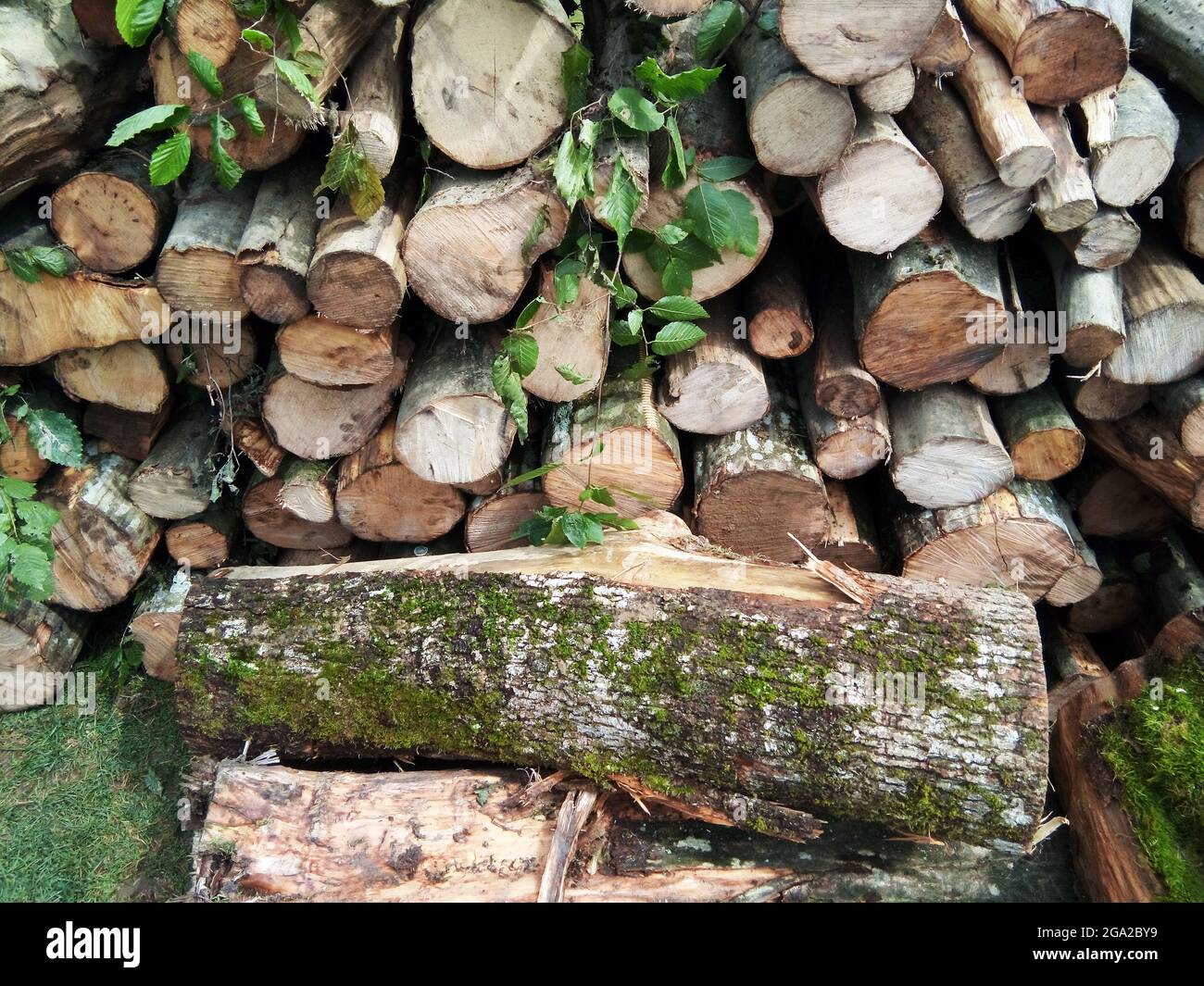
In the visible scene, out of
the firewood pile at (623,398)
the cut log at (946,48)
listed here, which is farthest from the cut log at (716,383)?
the cut log at (946,48)

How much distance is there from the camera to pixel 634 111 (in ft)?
9.55

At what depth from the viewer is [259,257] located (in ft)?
9.88

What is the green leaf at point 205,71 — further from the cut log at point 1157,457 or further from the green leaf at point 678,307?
the cut log at point 1157,457

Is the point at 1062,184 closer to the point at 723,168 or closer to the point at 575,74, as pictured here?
the point at 723,168

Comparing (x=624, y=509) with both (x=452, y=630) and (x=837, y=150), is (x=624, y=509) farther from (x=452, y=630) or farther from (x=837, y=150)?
(x=837, y=150)

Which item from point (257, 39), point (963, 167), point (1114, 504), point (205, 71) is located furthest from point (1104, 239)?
point (205, 71)

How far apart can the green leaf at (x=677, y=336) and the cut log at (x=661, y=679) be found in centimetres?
68

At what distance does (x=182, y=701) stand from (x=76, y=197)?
171 cm

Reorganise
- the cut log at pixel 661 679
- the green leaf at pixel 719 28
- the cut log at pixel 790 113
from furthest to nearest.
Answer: the green leaf at pixel 719 28
the cut log at pixel 790 113
the cut log at pixel 661 679

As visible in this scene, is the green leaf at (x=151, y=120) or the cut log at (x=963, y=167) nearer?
the green leaf at (x=151, y=120)

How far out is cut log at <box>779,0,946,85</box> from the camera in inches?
107

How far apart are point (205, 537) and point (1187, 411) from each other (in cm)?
377

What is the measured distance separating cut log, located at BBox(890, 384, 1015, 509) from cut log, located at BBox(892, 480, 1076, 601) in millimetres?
79

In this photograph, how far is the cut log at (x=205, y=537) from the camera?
3.90 metres
